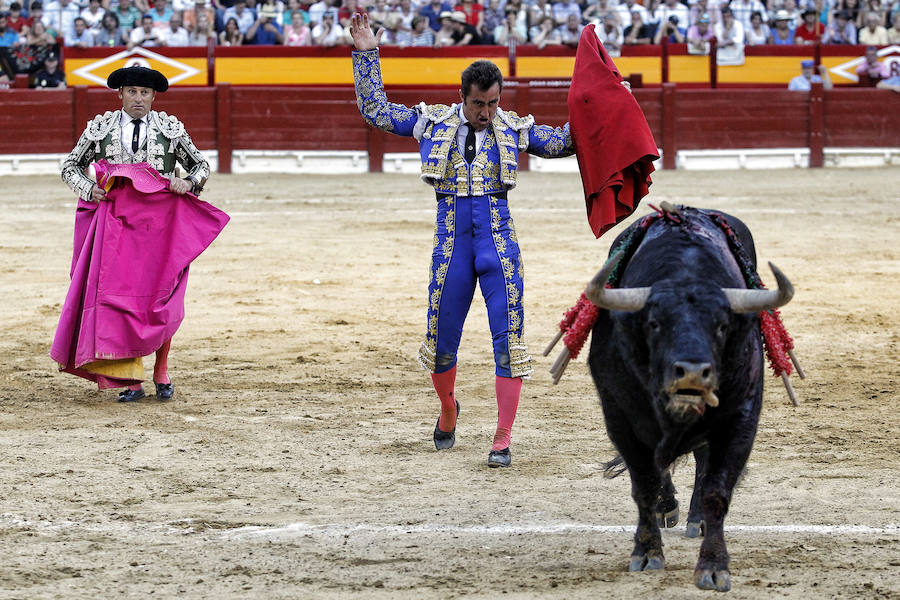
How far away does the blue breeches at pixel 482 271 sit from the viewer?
444cm

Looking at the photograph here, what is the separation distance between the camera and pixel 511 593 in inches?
124

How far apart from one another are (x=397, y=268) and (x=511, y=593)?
5725 mm

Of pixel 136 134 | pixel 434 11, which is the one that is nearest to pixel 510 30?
pixel 434 11

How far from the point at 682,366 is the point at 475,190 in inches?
64.9

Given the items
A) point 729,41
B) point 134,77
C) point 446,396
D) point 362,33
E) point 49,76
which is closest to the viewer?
point 362,33

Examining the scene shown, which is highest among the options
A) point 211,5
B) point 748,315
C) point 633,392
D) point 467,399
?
point 211,5

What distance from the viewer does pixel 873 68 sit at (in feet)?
52.4

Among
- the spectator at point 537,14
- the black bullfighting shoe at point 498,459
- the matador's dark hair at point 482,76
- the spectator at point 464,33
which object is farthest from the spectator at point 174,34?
the black bullfighting shoe at point 498,459

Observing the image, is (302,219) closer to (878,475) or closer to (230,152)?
(230,152)

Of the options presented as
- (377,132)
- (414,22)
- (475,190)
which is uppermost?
(414,22)

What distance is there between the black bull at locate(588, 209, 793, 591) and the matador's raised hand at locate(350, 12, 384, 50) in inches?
52.2

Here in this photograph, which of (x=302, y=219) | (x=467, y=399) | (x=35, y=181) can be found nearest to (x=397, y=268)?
(x=302, y=219)

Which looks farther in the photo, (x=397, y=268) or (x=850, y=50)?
→ (x=850, y=50)

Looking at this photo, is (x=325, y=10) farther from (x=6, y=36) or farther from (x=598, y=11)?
(x=6, y=36)
